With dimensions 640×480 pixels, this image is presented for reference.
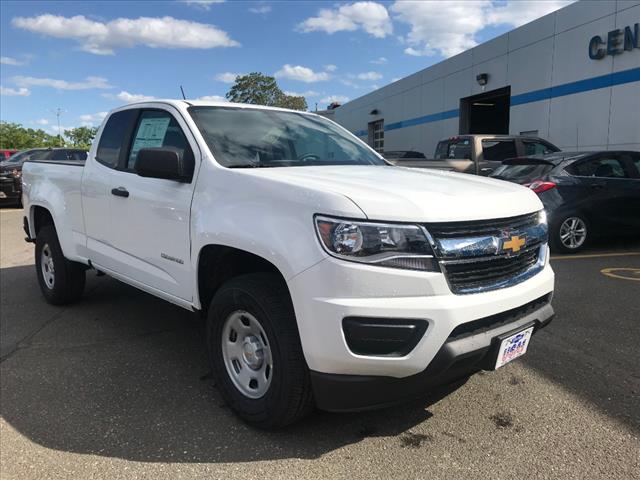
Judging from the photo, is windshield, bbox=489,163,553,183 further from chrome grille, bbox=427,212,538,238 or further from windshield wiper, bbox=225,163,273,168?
windshield wiper, bbox=225,163,273,168

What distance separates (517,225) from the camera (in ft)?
9.31

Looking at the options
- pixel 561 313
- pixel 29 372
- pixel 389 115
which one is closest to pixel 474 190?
pixel 561 313

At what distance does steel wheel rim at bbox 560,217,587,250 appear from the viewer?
25.9ft

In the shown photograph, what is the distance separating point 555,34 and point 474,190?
14.7 metres

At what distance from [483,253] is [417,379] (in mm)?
681

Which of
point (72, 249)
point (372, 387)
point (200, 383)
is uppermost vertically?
point (72, 249)

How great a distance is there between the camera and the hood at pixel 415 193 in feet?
8.00

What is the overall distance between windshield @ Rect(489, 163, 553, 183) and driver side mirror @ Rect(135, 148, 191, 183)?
6.17m

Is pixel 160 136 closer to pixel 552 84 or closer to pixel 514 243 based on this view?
pixel 514 243

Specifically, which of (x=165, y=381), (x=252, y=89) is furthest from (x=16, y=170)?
(x=252, y=89)

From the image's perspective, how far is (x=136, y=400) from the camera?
336 cm

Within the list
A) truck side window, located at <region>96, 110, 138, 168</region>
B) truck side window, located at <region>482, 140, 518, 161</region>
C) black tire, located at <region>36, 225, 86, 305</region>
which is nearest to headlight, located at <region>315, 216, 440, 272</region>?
truck side window, located at <region>96, 110, 138, 168</region>

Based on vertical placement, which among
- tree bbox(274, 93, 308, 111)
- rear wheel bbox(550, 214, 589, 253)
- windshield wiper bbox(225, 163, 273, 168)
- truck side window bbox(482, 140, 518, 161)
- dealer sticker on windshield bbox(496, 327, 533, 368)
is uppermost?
tree bbox(274, 93, 308, 111)

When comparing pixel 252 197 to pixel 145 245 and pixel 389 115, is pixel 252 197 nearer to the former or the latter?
pixel 145 245
